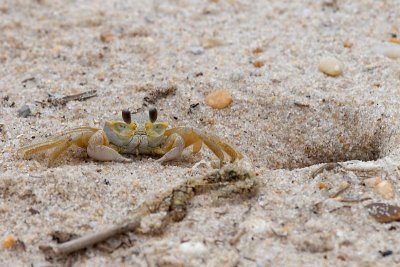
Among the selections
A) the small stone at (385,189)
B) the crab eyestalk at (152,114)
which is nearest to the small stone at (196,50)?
the crab eyestalk at (152,114)

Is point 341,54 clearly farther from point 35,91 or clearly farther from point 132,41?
point 35,91

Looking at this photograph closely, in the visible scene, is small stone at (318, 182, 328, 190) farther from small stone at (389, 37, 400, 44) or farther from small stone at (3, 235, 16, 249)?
small stone at (389, 37, 400, 44)

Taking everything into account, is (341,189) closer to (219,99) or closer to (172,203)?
(172,203)

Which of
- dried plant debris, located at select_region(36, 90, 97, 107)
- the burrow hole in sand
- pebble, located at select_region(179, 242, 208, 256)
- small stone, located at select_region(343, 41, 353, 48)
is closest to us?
pebble, located at select_region(179, 242, 208, 256)

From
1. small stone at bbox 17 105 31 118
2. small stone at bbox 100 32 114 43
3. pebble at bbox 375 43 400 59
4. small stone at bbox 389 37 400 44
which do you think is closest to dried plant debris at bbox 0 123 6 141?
small stone at bbox 17 105 31 118

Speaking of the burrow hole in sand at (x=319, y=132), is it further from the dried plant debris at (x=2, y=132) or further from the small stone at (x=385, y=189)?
the dried plant debris at (x=2, y=132)

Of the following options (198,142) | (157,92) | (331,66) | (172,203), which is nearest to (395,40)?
(331,66)

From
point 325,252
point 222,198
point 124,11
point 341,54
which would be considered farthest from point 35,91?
point 325,252
